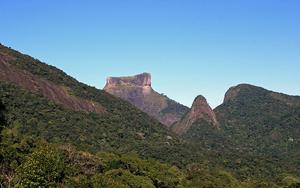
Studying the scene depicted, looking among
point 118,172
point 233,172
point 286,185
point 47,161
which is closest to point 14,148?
point 118,172

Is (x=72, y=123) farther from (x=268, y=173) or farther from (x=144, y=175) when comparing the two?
(x=268, y=173)

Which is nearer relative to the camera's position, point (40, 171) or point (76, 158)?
point (40, 171)

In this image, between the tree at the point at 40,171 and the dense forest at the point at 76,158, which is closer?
the tree at the point at 40,171

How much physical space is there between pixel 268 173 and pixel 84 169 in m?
105

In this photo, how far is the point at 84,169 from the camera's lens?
11338cm

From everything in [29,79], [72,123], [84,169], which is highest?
[29,79]

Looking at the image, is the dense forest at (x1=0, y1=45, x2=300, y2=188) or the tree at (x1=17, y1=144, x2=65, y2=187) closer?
the tree at (x1=17, y1=144, x2=65, y2=187)

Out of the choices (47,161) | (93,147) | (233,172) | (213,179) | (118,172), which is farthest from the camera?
(233,172)

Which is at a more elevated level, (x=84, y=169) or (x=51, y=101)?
(x=51, y=101)

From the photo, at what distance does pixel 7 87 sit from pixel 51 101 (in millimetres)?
19024

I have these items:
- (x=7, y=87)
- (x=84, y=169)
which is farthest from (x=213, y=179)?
(x=7, y=87)

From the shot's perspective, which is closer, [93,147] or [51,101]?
[93,147]

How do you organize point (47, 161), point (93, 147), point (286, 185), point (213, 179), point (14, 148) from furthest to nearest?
point (93, 147) → point (286, 185) → point (213, 179) → point (14, 148) → point (47, 161)

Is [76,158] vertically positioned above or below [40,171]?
above
